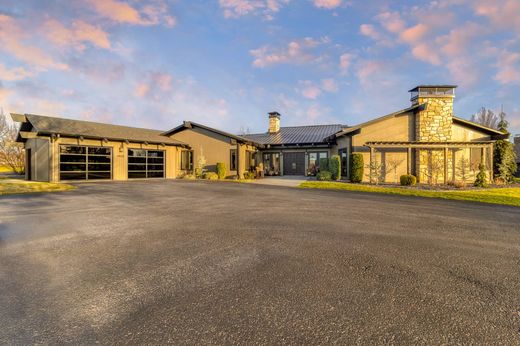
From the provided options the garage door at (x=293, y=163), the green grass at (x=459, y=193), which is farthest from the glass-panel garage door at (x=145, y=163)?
the green grass at (x=459, y=193)

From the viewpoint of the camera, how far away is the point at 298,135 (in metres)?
28.0

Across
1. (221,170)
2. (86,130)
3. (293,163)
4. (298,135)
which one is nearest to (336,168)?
(293,163)

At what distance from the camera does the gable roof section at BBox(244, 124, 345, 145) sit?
85.5 ft

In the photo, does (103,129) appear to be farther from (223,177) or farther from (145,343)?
(145,343)

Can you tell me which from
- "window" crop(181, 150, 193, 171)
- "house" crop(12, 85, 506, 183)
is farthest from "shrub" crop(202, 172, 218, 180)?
"window" crop(181, 150, 193, 171)

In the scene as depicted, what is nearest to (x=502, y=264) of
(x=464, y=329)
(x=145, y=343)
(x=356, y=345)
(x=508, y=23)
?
(x=464, y=329)

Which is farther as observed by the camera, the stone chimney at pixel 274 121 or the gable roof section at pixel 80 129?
the stone chimney at pixel 274 121

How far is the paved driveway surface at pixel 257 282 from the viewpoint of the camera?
213cm

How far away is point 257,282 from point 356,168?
15.2 meters

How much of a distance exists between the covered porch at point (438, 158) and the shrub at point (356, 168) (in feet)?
2.09

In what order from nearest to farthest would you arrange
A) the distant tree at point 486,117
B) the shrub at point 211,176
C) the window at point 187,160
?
the shrub at point 211,176
the window at point 187,160
the distant tree at point 486,117

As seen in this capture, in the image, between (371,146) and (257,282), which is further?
(371,146)

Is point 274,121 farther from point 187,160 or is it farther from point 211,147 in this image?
point 187,160

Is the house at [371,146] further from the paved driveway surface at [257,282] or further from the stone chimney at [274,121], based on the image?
the paved driveway surface at [257,282]
